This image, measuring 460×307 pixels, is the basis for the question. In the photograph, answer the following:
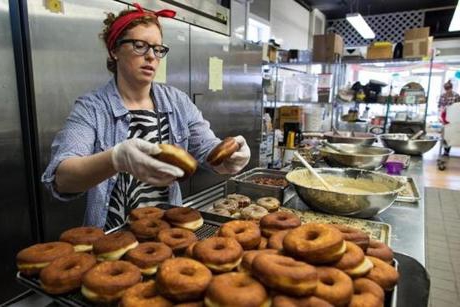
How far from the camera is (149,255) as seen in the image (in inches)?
31.7

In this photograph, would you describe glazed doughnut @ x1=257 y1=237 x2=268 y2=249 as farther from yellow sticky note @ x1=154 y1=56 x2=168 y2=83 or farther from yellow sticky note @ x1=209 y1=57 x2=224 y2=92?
yellow sticky note @ x1=209 y1=57 x2=224 y2=92

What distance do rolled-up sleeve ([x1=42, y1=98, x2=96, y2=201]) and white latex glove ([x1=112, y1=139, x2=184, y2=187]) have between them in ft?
0.87

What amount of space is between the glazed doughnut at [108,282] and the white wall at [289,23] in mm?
6219

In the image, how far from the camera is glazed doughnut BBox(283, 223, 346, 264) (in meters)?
0.71

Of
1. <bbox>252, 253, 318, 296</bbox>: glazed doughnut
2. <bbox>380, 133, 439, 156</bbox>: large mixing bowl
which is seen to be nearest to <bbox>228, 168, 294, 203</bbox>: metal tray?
<bbox>252, 253, 318, 296</bbox>: glazed doughnut

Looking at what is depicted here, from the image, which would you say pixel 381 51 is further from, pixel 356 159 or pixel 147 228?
pixel 147 228

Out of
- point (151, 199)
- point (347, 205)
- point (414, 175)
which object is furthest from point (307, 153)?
point (151, 199)

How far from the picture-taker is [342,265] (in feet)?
2.38

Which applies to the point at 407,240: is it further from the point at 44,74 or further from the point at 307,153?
the point at 44,74

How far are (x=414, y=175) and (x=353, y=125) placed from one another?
3035 mm

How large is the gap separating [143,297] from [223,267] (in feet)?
0.60

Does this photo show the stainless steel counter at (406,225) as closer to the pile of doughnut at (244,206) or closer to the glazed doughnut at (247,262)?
the pile of doughnut at (244,206)

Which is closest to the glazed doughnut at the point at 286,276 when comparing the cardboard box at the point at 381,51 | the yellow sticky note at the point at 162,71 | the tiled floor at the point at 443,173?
the yellow sticky note at the point at 162,71

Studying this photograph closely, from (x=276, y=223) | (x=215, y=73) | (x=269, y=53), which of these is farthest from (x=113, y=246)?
(x=269, y=53)
